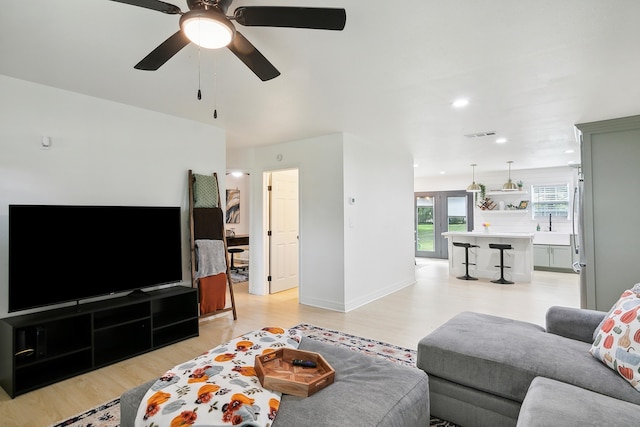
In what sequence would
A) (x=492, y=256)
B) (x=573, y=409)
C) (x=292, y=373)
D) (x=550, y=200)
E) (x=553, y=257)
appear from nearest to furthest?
(x=573, y=409)
(x=292, y=373)
(x=492, y=256)
(x=553, y=257)
(x=550, y=200)

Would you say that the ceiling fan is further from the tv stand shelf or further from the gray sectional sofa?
the tv stand shelf

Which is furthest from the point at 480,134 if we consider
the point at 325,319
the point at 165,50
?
the point at 165,50

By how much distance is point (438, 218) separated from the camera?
33.2ft

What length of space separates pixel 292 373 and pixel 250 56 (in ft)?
5.97

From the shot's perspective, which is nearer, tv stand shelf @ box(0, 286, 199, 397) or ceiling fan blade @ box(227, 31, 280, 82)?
ceiling fan blade @ box(227, 31, 280, 82)

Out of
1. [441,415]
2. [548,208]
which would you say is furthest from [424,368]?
[548,208]

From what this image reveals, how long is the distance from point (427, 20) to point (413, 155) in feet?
15.2

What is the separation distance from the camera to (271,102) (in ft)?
11.2

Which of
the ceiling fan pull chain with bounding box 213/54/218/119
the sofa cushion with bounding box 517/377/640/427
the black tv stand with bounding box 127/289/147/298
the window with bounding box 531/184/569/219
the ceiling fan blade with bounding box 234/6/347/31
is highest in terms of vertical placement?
the ceiling fan pull chain with bounding box 213/54/218/119

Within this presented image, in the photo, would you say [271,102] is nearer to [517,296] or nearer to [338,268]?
[338,268]

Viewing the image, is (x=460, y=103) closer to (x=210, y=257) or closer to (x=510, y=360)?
(x=510, y=360)

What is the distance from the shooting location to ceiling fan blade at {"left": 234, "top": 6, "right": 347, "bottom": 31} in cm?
151

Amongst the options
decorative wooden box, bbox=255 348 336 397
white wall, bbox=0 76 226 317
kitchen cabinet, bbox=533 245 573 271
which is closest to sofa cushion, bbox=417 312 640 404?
decorative wooden box, bbox=255 348 336 397

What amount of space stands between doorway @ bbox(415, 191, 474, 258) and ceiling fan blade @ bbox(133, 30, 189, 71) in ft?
30.3
